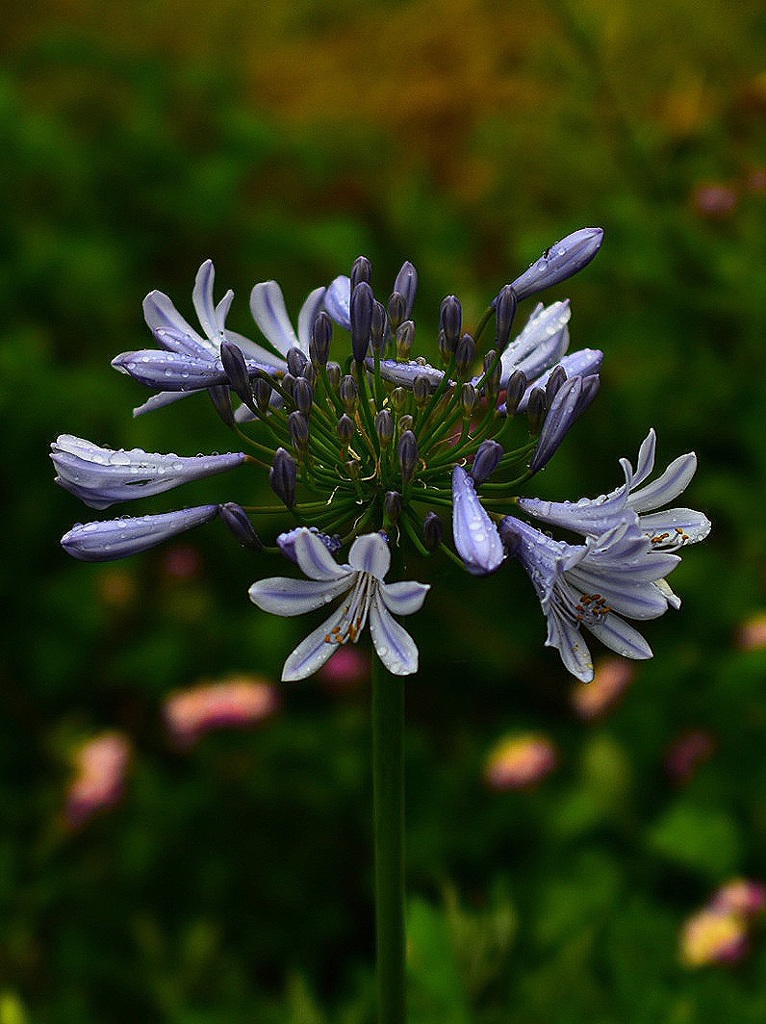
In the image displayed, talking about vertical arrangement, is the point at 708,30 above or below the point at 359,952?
above

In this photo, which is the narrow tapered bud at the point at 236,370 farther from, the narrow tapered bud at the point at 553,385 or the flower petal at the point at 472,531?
the narrow tapered bud at the point at 553,385

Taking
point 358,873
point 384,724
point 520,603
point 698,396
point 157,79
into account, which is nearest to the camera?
point 384,724

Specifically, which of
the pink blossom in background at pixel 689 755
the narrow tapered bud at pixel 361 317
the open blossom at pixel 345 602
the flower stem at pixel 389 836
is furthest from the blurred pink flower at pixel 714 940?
the narrow tapered bud at pixel 361 317

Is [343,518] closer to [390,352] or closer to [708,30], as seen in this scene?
[390,352]

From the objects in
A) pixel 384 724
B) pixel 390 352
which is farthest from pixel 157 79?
pixel 384 724

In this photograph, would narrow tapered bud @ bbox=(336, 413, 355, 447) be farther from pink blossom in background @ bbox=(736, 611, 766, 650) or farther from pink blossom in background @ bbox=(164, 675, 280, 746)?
pink blossom in background @ bbox=(164, 675, 280, 746)

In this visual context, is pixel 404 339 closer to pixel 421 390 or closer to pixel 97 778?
pixel 421 390

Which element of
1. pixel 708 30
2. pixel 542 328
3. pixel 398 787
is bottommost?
pixel 708 30

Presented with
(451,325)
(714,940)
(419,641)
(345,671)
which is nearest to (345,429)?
(451,325)
